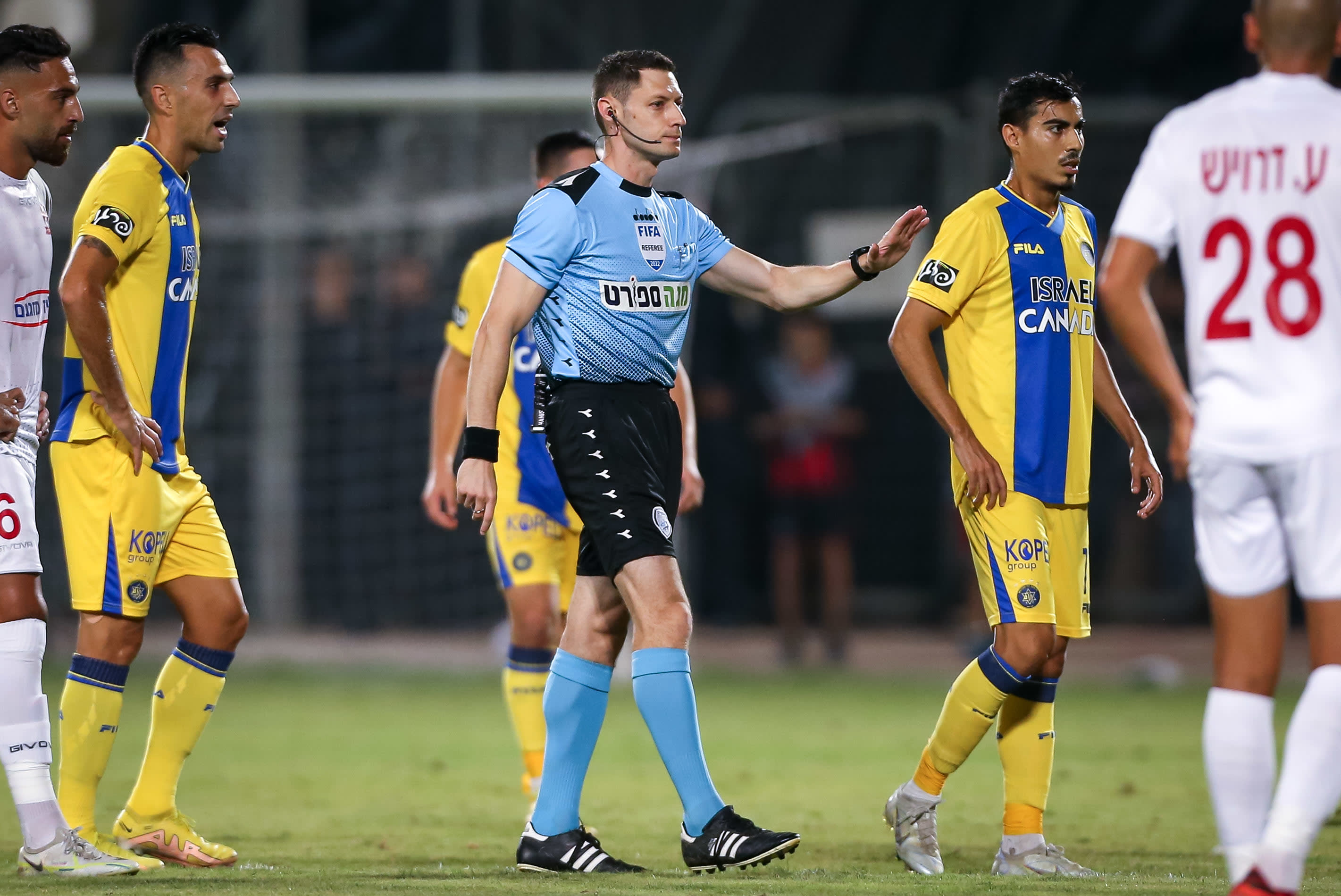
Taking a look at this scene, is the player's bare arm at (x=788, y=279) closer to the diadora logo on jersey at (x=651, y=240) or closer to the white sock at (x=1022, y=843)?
the diadora logo on jersey at (x=651, y=240)

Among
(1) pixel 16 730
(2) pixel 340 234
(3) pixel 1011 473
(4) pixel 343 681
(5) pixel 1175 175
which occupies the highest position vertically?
(2) pixel 340 234

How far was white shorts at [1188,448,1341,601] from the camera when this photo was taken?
376cm

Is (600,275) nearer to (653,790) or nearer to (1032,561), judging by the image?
(1032,561)

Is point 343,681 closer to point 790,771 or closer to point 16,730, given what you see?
point 790,771

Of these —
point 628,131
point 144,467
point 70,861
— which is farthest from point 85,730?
point 628,131

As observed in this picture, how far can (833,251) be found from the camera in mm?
14062

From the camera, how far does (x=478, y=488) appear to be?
15.8ft

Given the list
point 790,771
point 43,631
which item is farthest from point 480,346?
point 790,771

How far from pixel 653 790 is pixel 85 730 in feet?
8.98

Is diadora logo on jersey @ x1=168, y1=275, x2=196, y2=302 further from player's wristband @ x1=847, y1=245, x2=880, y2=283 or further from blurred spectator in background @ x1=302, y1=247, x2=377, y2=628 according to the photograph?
blurred spectator in background @ x1=302, y1=247, x2=377, y2=628

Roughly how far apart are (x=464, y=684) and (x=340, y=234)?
3838mm

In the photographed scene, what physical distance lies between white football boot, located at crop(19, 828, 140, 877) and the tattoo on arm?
1.69 meters

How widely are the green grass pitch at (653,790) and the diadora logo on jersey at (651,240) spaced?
1778 millimetres

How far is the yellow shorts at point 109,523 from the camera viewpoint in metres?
5.29
